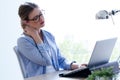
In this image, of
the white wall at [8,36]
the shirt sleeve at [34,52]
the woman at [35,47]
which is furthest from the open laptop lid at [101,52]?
the white wall at [8,36]

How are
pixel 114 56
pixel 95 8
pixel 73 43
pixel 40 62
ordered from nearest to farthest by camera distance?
pixel 40 62 < pixel 114 56 < pixel 95 8 < pixel 73 43

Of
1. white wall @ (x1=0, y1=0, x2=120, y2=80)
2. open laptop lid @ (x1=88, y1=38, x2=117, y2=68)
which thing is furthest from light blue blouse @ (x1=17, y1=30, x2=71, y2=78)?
white wall @ (x1=0, y1=0, x2=120, y2=80)

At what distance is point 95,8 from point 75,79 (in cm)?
137

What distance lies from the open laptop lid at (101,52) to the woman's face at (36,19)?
0.63 m

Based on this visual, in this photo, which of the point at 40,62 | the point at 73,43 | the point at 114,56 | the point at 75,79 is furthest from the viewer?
the point at 73,43

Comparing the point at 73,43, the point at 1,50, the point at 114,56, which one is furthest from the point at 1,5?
the point at 114,56

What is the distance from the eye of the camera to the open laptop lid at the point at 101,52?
5.94ft

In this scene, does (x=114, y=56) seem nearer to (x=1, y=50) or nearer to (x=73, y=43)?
(x=73, y=43)

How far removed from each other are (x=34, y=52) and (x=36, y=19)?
11.5 inches

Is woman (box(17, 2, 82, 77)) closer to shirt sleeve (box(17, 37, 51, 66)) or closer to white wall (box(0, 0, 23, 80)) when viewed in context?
shirt sleeve (box(17, 37, 51, 66))

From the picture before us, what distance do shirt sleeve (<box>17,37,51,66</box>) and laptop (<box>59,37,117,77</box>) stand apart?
297mm

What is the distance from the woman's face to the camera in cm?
225

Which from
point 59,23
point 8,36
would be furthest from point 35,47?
point 8,36

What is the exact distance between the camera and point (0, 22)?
3.37 metres
